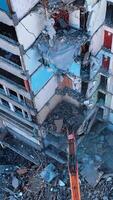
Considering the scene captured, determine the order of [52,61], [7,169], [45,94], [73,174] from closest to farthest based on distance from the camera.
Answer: [52,61] → [45,94] → [73,174] → [7,169]

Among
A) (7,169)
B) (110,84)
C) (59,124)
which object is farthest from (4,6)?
(7,169)

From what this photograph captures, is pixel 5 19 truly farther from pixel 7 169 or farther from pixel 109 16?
pixel 7 169

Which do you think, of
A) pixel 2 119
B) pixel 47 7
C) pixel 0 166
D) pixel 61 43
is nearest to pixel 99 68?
pixel 61 43

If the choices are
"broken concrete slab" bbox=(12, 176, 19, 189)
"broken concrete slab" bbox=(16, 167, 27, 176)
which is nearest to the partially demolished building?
"broken concrete slab" bbox=(16, 167, 27, 176)

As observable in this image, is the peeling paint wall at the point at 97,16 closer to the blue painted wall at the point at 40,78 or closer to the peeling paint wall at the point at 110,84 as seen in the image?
the blue painted wall at the point at 40,78

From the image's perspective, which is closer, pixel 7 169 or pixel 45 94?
pixel 45 94

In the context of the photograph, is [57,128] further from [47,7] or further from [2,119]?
[47,7]

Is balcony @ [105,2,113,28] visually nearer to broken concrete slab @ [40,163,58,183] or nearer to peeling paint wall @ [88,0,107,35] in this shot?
peeling paint wall @ [88,0,107,35]

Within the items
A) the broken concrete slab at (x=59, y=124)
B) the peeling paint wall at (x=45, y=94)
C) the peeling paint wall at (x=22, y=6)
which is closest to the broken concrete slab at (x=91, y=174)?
the broken concrete slab at (x=59, y=124)
